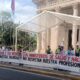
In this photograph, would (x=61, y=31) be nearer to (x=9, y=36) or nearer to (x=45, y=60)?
(x=45, y=60)

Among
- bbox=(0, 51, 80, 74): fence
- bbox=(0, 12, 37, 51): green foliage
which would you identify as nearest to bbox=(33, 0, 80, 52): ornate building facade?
bbox=(0, 51, 80, 74): fence

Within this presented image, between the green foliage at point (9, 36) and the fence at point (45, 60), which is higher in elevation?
the green foliage at point (9, 36)

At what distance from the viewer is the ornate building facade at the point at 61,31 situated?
115 ft

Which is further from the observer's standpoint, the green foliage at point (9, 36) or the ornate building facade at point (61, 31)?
the green foliage at point (9, 36)

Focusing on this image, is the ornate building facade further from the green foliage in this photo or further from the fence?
the green foliage

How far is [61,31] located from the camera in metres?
39.5

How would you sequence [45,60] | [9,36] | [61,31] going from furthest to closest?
[9,36]
[61,31]
[45,60]

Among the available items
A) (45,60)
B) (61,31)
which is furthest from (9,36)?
(45,60)

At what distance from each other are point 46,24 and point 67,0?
9.04m

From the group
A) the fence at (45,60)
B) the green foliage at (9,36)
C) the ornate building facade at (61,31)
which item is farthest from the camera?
the green foliage at (9,36)

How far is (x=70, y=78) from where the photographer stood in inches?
632

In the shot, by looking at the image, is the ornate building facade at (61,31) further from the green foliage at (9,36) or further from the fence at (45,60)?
the green foliage at (9,36)

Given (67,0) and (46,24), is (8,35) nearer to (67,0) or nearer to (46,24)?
(67,0)

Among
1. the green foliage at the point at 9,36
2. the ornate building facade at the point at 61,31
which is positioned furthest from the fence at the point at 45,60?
the green foliage at the point at 9,36
